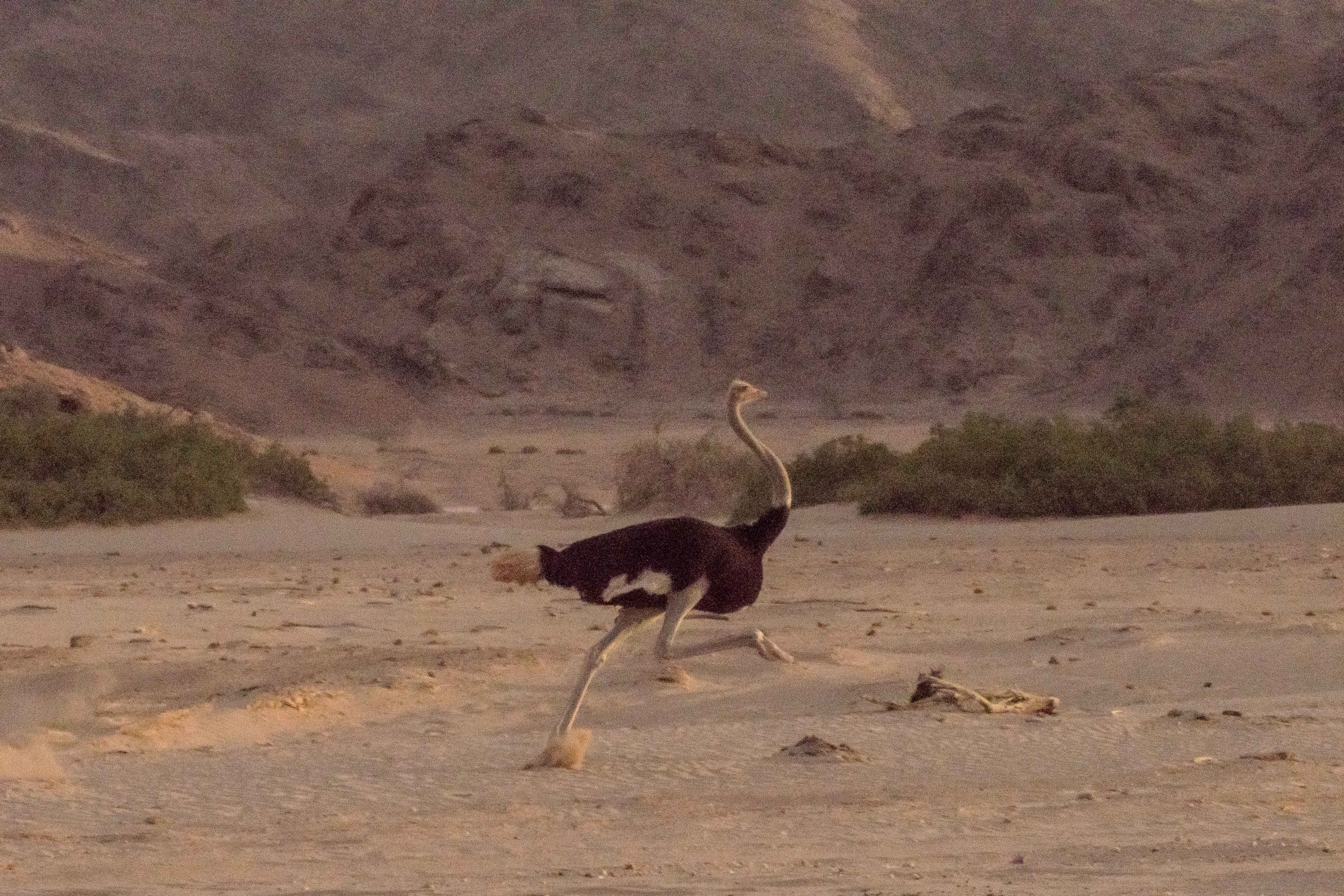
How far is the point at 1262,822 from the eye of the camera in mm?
6809

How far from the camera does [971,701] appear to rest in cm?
949

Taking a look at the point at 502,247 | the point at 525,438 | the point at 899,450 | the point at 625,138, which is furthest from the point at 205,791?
the point at 625,138

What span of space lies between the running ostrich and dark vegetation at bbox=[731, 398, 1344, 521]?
1260 centimetres

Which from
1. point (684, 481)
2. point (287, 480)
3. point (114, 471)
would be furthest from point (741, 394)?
point (287, 480)

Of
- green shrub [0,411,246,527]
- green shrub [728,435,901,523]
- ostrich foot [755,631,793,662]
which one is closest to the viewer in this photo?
ostrich foot [755,631,793,662]

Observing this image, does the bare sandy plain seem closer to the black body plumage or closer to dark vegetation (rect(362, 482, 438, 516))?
the black body plumage

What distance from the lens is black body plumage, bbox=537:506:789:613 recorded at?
8180mm

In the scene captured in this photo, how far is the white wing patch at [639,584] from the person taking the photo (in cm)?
817

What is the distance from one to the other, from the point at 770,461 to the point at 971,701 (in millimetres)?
1475

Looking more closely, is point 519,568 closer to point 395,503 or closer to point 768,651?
point 768,651

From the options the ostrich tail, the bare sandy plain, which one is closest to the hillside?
the bare sandy plain

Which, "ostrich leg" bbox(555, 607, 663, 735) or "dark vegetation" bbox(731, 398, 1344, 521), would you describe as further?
"dark vegetation" bbox(731, 398, 1344, 521)

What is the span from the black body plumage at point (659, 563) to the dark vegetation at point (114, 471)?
14.2m

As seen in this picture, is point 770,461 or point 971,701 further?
point 971,701
